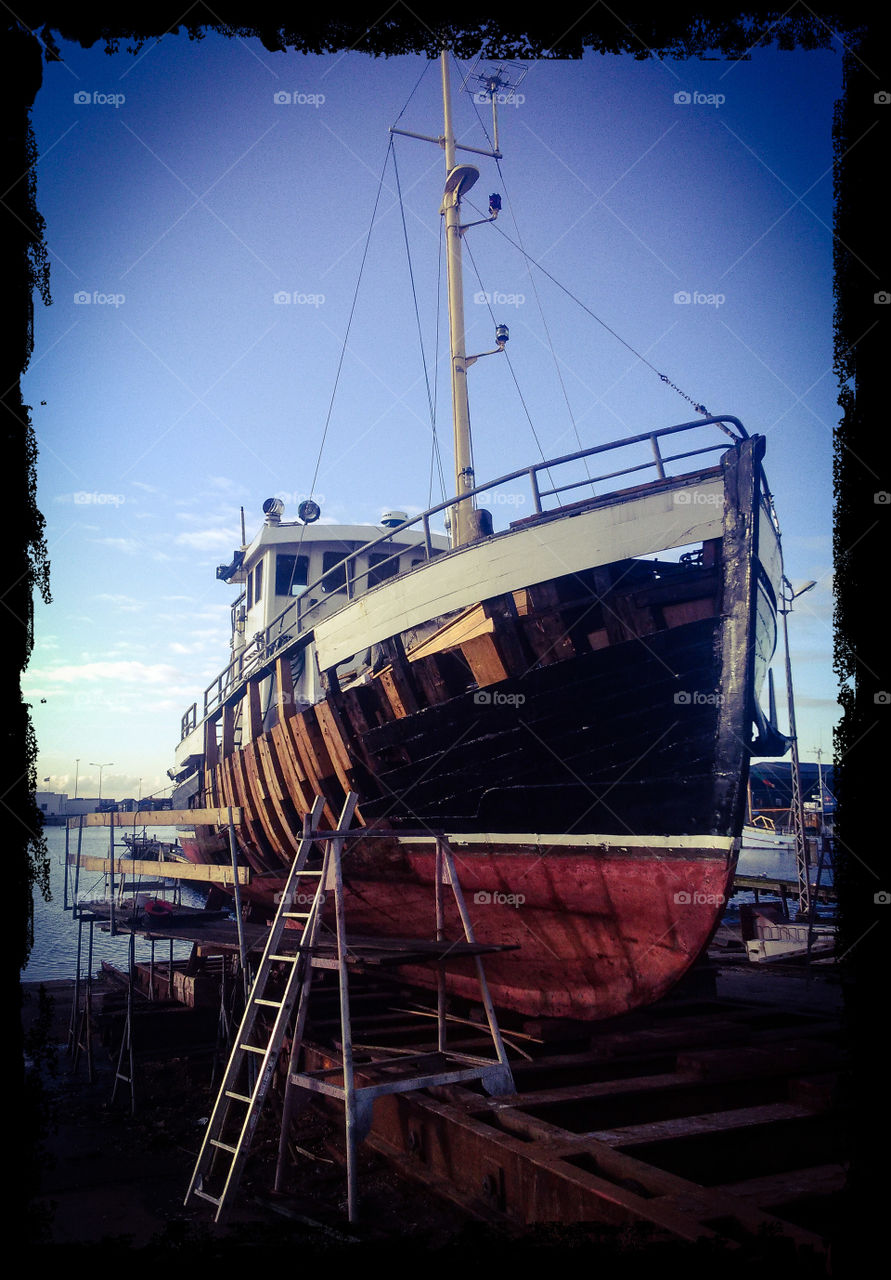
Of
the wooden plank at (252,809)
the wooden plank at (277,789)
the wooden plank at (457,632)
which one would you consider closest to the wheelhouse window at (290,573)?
the wooden plank at (252,809)

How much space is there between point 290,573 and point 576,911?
1082cm

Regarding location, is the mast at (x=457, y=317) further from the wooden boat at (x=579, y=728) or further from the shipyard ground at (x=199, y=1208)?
the shipyard ground at (x=199, y=1208)

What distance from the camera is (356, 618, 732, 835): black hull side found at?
622cm

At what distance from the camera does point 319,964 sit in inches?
209

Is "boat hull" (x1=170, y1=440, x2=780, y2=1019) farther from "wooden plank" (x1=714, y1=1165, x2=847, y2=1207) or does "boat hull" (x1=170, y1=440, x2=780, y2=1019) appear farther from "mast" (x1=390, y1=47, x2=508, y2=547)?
"mast" (x1=390, y1=47, x2=508, y2=547)

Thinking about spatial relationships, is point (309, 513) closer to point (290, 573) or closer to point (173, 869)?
point (290, 573)

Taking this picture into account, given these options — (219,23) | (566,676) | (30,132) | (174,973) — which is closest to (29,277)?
(30,132)

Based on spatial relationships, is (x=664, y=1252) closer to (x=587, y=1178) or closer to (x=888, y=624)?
(x=587, y=1178)

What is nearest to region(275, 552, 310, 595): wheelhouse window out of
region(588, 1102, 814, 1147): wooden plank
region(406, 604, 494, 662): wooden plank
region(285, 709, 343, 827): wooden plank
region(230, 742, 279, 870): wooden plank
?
region(230, 742, 279, 870): wooden plank

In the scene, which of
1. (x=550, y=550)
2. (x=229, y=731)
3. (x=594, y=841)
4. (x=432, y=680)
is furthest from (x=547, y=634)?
(x=229, y=731)

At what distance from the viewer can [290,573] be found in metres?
15.6

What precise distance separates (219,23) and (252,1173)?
6061mm

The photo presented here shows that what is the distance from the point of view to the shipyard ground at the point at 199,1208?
2.72 meters

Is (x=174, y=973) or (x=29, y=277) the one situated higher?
(x=29, y=277)
